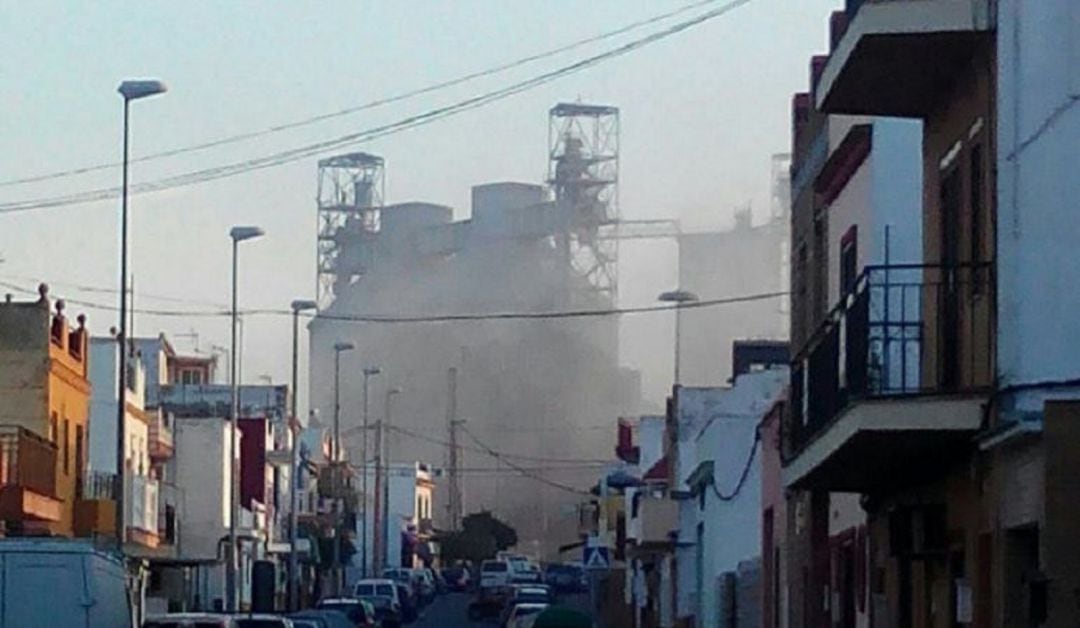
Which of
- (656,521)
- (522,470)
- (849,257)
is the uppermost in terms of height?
(849,257)

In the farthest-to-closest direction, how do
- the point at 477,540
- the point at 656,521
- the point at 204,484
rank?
1. the point at 477,540
2. the point at 204,484
3. the point at 656,521

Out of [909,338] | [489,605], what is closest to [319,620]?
[909,338]

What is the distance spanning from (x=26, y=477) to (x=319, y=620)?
7.11m

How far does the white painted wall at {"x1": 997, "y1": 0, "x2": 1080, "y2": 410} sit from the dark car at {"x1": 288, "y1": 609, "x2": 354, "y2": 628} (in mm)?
26462

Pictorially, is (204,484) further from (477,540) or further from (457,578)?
(477,540)

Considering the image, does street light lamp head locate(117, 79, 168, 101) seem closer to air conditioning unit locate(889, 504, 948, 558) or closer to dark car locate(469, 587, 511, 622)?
air conditioning unit locate(889, 504, 948, 558)

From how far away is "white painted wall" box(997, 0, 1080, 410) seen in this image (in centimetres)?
1564

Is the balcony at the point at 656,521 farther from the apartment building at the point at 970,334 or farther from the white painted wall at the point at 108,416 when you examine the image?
the apartment building at the point at 970,334

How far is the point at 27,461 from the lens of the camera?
4856cm

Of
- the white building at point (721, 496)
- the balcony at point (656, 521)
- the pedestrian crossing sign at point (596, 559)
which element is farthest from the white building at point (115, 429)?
the pedestrian crossing sign at point (596, 559)

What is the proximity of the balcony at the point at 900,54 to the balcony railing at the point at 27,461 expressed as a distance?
92.5ft

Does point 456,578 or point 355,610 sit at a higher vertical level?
point 355,610

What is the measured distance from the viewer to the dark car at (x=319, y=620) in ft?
141

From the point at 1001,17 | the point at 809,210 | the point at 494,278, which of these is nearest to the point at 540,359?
the point at 494,278
